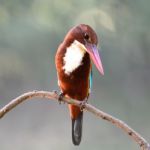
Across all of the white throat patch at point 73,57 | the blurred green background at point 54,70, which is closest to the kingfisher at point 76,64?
the white throat patch at point 73,57

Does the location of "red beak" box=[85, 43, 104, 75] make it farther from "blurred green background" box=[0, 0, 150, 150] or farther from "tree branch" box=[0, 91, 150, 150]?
"blurred green background" box=[0, 0, 150, 150]

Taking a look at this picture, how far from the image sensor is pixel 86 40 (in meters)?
0.56

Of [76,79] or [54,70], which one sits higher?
[54,70]

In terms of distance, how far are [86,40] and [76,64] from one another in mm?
91

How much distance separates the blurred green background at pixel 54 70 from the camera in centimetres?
158

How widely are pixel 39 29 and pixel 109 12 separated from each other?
0.25m

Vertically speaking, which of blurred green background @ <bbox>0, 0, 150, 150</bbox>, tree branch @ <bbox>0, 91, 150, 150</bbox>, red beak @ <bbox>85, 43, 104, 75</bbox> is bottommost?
tree branch @ <bbox>0, 91, 150, 150</bbox>

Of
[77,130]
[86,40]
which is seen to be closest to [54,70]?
[77,130]

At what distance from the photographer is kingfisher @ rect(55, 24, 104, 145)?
21.7 inches

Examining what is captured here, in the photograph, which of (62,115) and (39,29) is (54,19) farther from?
(62,115)

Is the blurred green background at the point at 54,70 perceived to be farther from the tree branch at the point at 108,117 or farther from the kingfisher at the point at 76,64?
the tree branch at the point at 108,117

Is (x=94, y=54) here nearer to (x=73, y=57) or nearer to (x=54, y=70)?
(x=73, y=57)

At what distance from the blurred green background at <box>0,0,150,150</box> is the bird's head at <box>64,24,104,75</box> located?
924 millimetres

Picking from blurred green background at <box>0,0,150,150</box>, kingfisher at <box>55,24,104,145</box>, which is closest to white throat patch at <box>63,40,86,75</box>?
kingfisher at <box>55,24,104,145</box>
